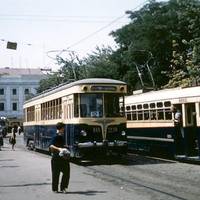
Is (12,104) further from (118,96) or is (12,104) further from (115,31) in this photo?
(118,96)

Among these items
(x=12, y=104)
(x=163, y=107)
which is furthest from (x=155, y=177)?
(x=12, y=104)

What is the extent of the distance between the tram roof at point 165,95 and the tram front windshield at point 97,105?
7.90ft

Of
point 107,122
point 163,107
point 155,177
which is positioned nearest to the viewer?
Answer: point 155,177

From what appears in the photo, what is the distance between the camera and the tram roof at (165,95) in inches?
813

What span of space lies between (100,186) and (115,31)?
4926cm

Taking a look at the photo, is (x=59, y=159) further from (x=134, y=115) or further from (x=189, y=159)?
(x=134, y=115)

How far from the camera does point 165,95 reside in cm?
2331

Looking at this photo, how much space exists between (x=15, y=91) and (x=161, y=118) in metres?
93.6

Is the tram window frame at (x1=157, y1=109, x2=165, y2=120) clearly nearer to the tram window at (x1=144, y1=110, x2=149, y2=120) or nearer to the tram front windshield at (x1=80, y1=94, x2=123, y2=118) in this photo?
the tram window at (x1=144, y1=110, x2=149, y2=120)

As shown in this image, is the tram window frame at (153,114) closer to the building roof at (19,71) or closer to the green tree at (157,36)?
the green tree at (157,36)

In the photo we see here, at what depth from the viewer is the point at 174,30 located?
184ft

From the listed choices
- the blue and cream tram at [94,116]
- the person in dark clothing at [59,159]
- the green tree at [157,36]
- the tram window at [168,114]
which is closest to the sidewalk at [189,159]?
the tram window at [168,114]

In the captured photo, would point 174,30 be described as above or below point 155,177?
above

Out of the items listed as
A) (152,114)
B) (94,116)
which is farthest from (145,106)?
(94,116)
